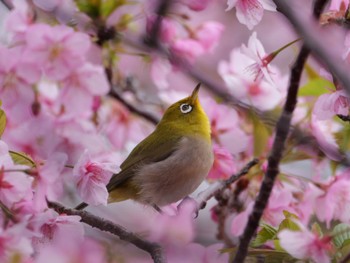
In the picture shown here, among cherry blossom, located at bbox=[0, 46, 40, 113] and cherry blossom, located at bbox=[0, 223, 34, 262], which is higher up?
cherry blossom, located at bbox=[0, 223, 34, 262]

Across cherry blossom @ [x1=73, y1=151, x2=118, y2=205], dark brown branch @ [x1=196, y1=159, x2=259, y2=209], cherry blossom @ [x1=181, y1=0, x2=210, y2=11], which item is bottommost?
dark brown branch @ [x1=196, y1=159, x2=259, y2=209]

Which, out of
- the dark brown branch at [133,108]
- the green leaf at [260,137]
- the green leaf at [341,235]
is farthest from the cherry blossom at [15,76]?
the green leaf at [341,235]

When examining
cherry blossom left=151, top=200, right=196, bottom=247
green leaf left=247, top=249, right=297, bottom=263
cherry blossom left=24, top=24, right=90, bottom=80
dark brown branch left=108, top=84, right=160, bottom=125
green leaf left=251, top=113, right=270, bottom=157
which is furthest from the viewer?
dark brown branch left=108, top=84, right=160, bottom=125

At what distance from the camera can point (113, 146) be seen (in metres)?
2.72

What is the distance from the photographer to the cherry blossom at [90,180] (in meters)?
1.68

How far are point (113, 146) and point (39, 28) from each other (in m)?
0.74

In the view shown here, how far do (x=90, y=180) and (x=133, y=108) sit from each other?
1014 millimetres

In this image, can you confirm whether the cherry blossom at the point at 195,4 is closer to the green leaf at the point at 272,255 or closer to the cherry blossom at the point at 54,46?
the cherry blossom at the point at 54,46

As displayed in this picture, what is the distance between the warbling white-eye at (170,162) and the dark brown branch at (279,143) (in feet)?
2.75

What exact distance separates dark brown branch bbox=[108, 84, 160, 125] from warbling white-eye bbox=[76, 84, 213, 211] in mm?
254

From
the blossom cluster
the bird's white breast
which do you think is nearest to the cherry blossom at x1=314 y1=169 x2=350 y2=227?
the blossom cluster

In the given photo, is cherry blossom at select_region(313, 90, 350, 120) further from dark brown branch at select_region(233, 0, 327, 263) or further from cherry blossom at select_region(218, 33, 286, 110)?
cherry blossom at select_region(218, 33, 286, 110)

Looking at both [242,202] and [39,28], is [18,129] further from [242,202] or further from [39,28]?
[242,202]

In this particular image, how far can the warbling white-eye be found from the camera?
89.0 inches
